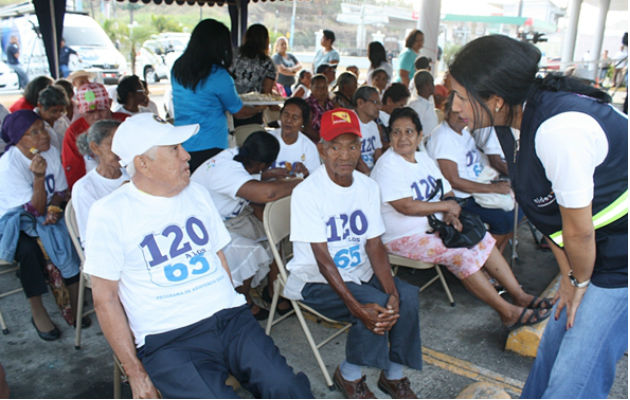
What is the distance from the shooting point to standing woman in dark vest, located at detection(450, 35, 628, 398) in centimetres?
148

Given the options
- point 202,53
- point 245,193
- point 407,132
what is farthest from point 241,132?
point 407,132

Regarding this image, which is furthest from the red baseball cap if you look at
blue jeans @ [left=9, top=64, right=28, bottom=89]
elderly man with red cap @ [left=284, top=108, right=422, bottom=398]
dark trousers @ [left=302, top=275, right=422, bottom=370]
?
blue jeans @ [left=9, top=64, right=28, bottom=89]

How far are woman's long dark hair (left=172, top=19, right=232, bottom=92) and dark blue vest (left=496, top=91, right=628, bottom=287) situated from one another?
2.57 meters

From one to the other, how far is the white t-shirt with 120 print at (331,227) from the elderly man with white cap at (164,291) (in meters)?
0.62

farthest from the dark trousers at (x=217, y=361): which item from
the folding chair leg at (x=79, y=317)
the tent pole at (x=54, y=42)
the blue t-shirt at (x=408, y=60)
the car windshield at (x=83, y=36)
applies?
the car windshield at (x=83, y=36)

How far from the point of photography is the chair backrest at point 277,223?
2854 mm

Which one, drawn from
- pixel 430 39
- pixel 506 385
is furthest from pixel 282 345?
pixel 430 39

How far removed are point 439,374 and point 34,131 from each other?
3044mm

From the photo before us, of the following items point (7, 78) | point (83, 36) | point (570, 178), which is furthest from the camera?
point (83, 36)

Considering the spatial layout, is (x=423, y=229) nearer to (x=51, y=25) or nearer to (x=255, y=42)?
(x=255, y=42)

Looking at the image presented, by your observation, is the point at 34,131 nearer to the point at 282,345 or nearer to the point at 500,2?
the point at 282,345

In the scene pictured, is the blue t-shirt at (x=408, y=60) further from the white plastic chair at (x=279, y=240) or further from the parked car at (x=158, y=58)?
the parked car at (x=158, y=58)

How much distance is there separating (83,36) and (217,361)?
14350 mm

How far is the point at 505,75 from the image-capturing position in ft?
5.08
